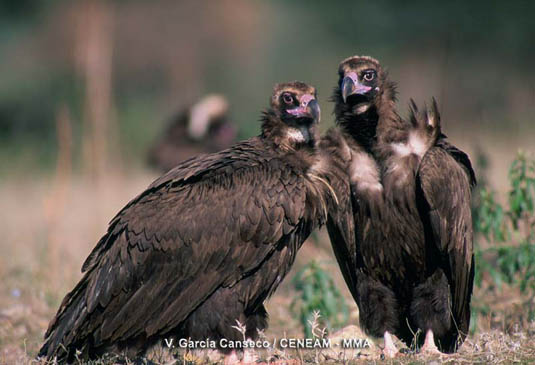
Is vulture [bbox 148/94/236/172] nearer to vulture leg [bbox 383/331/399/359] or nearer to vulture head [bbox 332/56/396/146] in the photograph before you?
vulture head [bbox 332/56/396/146]

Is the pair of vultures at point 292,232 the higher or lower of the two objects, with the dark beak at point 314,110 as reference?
lower

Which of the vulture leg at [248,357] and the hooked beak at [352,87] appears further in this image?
the hooked beak at [352,87]

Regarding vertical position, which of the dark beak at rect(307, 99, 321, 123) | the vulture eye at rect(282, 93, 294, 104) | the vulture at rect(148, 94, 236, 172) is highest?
the vulture eye at rect(282, 93, 294, 104)

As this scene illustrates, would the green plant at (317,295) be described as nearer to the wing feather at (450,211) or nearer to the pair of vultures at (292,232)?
the pair of vultures at (292,232)

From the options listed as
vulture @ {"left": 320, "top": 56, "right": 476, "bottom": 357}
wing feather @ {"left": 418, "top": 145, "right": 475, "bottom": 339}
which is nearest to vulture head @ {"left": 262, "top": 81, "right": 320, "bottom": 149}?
vulture @ {"left": 320, "top": 56, "right": 476, "bottom": 357}

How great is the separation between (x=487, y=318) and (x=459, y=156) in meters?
1.64

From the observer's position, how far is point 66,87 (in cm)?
1970

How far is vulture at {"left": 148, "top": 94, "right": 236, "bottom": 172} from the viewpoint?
10.8 m

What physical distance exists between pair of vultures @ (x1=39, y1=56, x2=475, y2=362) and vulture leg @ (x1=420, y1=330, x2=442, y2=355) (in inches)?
0.5

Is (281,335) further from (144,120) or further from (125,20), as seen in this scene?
(125,20)

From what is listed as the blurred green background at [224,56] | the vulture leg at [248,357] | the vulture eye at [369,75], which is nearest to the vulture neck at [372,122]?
the vulture eye at [369,75]

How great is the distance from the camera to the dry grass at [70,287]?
5.21 m

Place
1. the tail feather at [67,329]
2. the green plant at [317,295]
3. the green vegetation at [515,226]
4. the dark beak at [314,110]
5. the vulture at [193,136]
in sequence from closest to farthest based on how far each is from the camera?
1. the tail feather at [67,329]
2. the dark beak at [314,110]
3. the green vegetation at [515,226]
4. the green plant at [317,295]
5. the vulture at [193,136]

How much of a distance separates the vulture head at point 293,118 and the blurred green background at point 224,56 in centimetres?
753
